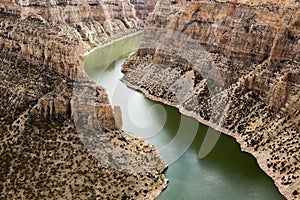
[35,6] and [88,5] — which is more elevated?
[35,6]

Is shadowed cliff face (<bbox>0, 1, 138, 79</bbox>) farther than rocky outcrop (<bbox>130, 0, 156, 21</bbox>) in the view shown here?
No

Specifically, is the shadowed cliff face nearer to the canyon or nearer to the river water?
the canyon

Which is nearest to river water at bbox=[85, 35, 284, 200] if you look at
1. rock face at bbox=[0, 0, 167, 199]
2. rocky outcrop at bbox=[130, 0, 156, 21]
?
rock face at bbox=[0, 0, 167, 199]

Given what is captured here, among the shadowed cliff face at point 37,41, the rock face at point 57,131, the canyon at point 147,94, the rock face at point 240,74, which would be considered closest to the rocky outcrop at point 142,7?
the rock face at point 240,74

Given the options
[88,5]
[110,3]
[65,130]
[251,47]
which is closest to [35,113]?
[65,130]

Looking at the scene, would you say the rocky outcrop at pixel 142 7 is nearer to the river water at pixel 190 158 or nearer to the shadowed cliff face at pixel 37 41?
the shadowed cliff face at pixel 37 41

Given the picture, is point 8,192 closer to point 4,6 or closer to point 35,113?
point 35,113

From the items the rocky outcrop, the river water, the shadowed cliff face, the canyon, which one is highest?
the shadowed cliff face
